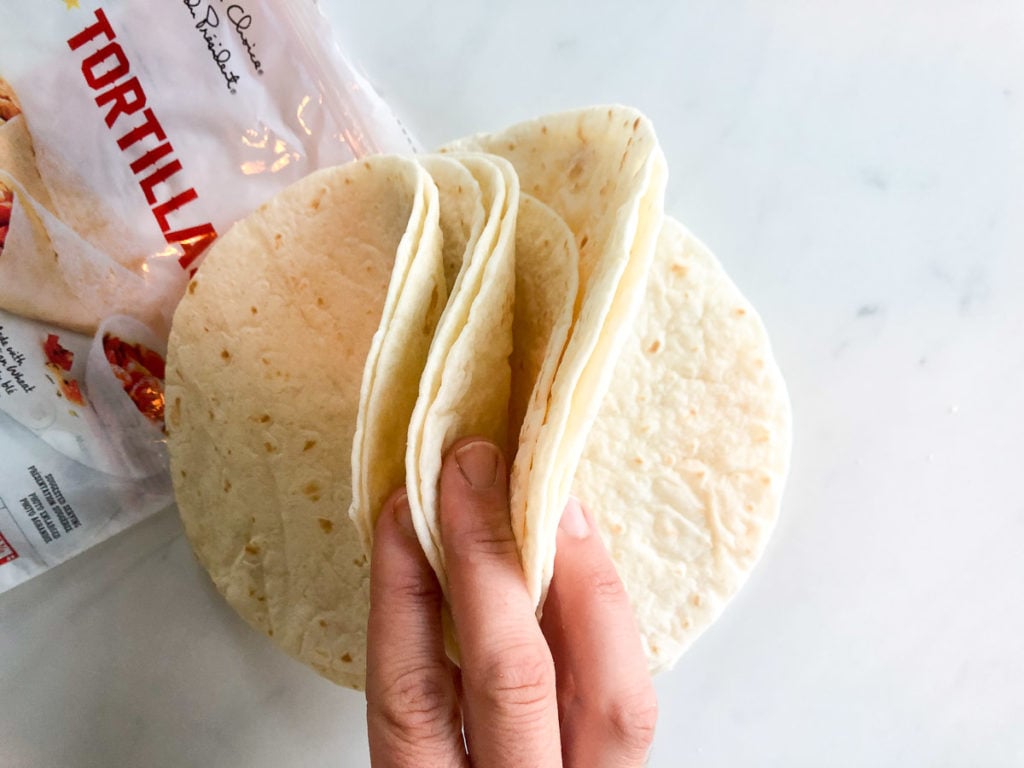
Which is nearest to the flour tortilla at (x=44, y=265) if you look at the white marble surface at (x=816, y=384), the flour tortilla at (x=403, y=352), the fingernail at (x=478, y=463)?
the white marble surface at (x=816, y=384)

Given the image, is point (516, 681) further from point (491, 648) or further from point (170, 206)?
point (170, 206)

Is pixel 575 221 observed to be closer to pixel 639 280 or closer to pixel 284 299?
pixel 639 280

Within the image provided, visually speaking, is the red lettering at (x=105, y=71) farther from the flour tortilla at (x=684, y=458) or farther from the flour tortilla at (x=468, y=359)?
the flour tortilla at (x=684, y=458)

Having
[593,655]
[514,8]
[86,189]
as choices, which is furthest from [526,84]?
[593,655]

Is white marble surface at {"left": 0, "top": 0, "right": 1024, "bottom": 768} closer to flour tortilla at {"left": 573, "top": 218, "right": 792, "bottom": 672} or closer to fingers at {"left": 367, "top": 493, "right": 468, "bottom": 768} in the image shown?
flour tortilla at {"left": 573, "top": 218, "right": 792, "bottom": 672}

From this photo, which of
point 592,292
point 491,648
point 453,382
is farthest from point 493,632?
point 592,292
